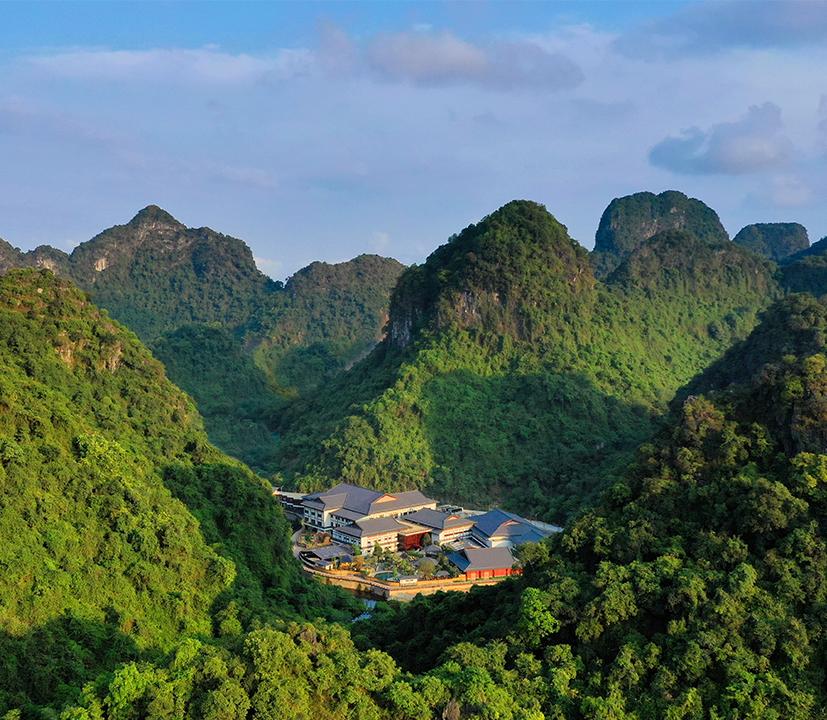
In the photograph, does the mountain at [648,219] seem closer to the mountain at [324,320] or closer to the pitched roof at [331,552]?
the mountain at [324,320]

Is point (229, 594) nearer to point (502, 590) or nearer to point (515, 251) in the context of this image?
point (502, 590)

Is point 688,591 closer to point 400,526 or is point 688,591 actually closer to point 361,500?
point 400,526

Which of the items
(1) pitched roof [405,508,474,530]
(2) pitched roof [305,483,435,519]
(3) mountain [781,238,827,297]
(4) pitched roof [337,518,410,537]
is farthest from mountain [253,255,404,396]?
(4) pitched roof [337,518,410,537]

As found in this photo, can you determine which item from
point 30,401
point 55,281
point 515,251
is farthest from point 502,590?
point 515,251

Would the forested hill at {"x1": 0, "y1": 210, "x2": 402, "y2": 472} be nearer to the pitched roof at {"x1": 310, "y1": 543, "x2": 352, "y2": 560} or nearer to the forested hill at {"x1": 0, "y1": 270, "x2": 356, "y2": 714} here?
the pitched roof at {"x1": 310, "y1": 543, "x2": 352, "y2": 560}

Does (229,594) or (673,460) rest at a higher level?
(673,460)

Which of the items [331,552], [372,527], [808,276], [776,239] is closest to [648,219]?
[776,239]
